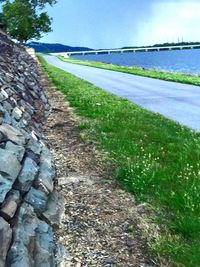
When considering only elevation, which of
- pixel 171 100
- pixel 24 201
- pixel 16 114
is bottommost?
pixel 171 100

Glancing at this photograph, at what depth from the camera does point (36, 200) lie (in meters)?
5.46

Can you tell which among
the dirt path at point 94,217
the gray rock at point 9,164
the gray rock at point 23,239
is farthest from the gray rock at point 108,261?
the gray rock at point 9,164

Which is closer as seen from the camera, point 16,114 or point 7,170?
point 7,170

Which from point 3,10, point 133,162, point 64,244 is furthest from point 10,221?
point 3,10

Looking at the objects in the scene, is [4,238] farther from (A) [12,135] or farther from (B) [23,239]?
(A) [12,135]

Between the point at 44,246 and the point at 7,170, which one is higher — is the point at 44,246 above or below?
below

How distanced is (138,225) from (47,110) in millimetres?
9022

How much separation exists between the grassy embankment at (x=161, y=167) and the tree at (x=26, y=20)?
49809 mm

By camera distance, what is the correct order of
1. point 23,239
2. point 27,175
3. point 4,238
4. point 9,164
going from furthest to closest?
point 27,175 < point 9,164 < point 23,239 < point 4,238

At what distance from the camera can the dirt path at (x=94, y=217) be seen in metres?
4.99

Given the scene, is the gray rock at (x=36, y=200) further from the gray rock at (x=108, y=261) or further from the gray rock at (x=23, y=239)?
the gray rock at (x=108, y=261)

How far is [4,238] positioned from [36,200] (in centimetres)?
130

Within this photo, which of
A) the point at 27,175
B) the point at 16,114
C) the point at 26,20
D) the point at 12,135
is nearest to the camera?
the point at 27,175

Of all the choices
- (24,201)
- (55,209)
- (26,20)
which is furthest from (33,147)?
(26,20)
